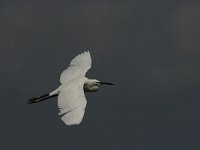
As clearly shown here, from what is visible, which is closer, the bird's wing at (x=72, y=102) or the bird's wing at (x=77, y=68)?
the bird's wing at (x=72, y=102)

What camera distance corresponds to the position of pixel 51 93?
80.3 metres

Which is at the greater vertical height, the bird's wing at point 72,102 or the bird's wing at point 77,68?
the bird's wing at point 77,68

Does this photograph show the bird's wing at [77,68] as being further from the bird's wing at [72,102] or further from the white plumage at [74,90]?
the bird's wing at [72,102]

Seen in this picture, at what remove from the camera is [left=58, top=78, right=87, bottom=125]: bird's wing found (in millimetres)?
66812

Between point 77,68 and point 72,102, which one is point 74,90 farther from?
point 77,68

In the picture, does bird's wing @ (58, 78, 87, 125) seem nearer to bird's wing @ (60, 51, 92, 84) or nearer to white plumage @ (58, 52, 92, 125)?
white plumage @ (58, 52, 92, 125)

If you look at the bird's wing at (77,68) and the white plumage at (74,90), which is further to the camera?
the bird's wing at (77,68)

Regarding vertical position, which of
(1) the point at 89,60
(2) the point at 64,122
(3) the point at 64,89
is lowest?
(2) the point at 64,122

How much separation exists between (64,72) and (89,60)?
4.65m

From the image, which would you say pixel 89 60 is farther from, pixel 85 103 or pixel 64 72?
pixel 85 103

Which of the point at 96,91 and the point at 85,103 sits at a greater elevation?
the point at 96,91

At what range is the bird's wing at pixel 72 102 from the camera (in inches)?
2630

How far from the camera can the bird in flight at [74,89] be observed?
68.0 meters

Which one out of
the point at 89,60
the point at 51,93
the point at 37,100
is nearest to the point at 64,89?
the point at 51,93
